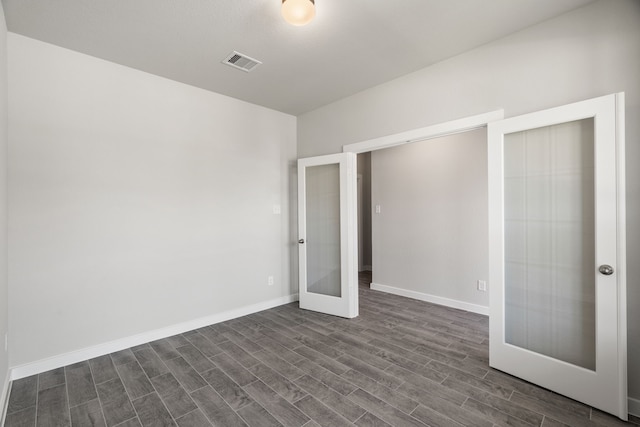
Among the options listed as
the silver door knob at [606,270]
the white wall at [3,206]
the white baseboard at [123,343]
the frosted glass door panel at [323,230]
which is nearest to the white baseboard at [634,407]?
the silver door knob at [606,270]

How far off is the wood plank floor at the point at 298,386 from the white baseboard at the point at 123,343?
7 cm

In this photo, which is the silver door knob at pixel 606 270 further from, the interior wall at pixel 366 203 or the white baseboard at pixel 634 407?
the interior wall at pixel 366 203

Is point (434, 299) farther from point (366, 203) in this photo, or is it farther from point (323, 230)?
point (366, 203)

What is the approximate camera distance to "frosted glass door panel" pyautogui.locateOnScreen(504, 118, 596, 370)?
2.07 m

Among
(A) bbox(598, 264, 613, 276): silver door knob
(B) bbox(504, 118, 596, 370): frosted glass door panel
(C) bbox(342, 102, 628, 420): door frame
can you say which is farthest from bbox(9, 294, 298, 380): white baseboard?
(A) bbox(598, 264, 613, 276): silver door knob

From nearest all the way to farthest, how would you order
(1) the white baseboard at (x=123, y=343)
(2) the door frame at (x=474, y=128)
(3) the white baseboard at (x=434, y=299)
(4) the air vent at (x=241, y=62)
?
(2) the door frame at (x=474, y=128) → (1) the white baseboard at (x=123, y=343) → (4) the air vent at (x=241, y=62) → (3) the white baseboard at (x=434, y=299)

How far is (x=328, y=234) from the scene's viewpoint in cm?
401

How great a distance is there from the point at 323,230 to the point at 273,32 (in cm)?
243

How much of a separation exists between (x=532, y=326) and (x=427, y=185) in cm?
243

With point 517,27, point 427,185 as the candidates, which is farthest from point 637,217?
point 427,185

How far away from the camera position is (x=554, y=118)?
6.94 feet

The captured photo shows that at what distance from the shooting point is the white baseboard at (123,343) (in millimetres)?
2445

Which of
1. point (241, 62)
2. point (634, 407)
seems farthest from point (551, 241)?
point (241, 62)

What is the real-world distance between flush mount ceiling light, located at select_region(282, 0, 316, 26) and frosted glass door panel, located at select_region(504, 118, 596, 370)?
5.98ft
